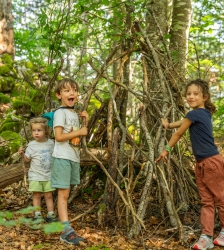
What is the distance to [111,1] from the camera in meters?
4.30

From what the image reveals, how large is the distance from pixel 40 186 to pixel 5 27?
314 inches

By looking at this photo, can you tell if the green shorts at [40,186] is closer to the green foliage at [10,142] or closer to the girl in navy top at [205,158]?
the girl in navy top at [205,158]

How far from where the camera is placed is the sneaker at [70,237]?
10.3ft

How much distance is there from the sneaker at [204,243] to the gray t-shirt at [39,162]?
1.69m

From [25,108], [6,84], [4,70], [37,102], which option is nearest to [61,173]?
[37,102]

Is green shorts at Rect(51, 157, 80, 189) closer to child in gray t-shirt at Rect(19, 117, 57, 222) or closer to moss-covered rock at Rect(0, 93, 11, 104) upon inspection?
child in gray t-shirt at Rect(19, 117, 57, 222)

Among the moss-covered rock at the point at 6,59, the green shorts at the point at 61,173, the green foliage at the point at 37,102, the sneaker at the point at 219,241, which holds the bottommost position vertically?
the sneaker at the point at 219,241

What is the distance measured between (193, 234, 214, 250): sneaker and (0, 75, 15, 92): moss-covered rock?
22.2 ft

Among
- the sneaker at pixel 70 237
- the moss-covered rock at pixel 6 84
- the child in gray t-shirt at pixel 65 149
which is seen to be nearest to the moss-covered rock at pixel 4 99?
the moss-covered rock at pixel 6 84

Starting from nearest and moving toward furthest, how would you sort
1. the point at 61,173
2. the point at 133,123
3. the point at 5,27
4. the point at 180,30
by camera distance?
the point at 61,173 → the point at 133,123 → the point at 180,30 → the point at 5,27

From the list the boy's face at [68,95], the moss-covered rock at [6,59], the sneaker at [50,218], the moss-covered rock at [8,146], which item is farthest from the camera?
the moss-covered rock at [6,59]

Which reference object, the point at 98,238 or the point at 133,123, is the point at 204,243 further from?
the point at 133,123

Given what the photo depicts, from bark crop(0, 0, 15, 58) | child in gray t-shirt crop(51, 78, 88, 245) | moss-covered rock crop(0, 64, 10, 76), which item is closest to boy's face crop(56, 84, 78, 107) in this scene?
child in gray t-shirt crop(51, 78, 88, 245)

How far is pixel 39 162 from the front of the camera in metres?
3.76
